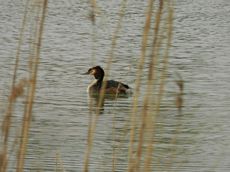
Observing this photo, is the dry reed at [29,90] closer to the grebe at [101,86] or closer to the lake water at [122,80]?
the lake water at [122,80]

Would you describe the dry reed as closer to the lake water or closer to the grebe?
the lake water

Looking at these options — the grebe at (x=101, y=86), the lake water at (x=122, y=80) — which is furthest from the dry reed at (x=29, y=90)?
the grebe at (x=101, y=86)

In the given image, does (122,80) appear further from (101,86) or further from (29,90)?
(29,90)

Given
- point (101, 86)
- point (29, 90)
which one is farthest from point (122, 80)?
point (29, 90)

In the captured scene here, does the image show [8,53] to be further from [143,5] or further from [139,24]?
[143,5]

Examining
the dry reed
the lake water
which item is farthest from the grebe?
the dry reed

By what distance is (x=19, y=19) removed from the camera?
54.0 feet

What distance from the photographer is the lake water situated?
7.07 meters

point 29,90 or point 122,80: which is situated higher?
point 122,80

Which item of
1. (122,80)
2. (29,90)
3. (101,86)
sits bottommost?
(29,90)

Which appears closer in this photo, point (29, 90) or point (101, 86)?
point (29, 90)

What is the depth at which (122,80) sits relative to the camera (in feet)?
38.8

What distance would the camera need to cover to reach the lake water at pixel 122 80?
7.07 meters

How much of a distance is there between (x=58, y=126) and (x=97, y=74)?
3388 mm
